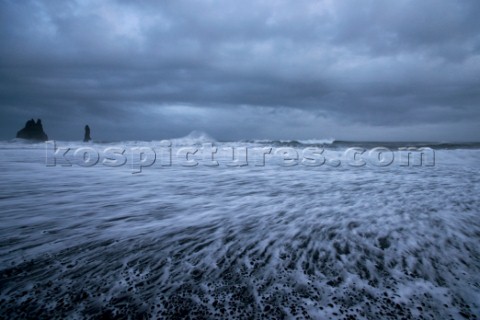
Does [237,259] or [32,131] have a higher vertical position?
[32,131]

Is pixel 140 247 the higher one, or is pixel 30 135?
pixel 30 135

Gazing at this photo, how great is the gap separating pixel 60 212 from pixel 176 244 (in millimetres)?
1639

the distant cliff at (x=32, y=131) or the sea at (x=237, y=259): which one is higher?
the distant cliff at (x=32, y=131)

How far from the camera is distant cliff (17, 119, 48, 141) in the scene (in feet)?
214

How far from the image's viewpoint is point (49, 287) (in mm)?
1146

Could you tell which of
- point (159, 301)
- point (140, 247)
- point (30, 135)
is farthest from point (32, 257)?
point (30, 135)

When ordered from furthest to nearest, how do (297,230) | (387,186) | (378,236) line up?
(387,186) < (297,230) < (378,236)

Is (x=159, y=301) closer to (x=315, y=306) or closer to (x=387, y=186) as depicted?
(x=315, y=306)

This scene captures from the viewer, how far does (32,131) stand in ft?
217

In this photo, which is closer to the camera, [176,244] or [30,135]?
[176,244]

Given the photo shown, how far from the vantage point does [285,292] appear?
3.79 ft

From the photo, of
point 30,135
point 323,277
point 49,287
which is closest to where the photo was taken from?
point 49,287

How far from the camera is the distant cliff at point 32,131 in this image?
65.2m

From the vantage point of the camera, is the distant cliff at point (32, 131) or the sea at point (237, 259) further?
the distant cliff at point (32, 131)
